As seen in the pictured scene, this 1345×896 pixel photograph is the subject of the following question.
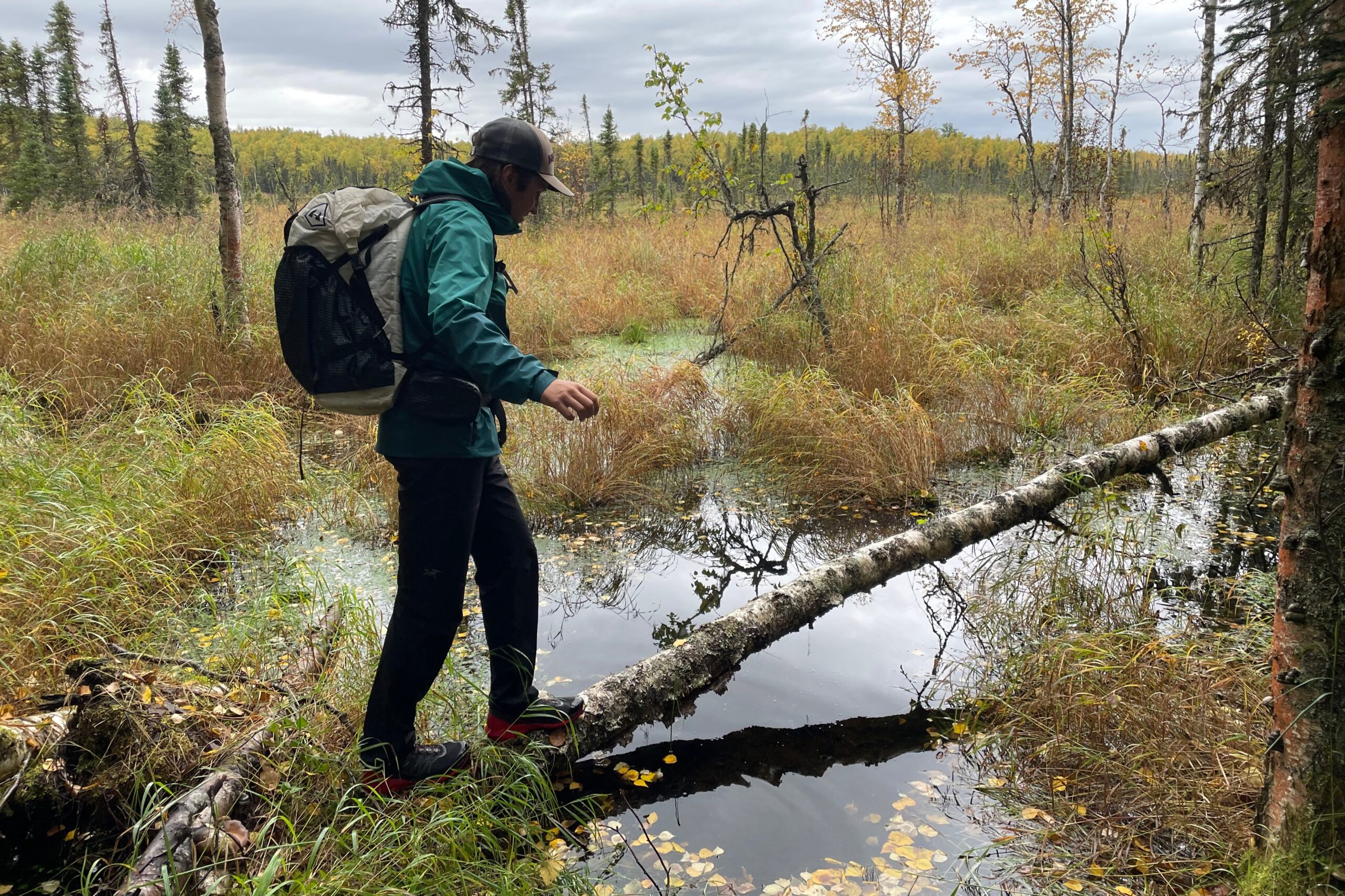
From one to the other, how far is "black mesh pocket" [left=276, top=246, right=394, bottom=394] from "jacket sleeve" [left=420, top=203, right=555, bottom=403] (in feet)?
0.61

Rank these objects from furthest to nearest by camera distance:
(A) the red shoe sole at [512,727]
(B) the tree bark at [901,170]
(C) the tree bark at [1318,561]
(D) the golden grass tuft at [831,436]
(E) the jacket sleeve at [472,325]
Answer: (B) the tree bark at [901,170]
(D) the golden grass tuft at [831,436]
(A) the red shoe sole at [512,727]
(E) the jacket sleeve at [472,325]
(C) the tree bark at [1318,561]

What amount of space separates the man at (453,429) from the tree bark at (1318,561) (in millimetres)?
1646

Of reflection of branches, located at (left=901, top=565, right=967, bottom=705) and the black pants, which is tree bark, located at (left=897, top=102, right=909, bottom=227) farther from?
the black pants

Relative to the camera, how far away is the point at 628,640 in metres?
3.49

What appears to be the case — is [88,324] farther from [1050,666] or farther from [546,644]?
[1050,666]

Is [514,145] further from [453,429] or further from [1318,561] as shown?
[1318,561]

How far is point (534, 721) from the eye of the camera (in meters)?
2.45

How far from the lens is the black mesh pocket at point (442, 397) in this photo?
6.31ft

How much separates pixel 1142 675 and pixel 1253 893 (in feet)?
2.91

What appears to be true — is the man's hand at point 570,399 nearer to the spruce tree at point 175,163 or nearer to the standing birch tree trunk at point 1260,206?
the standing birch tree trunk at point 1260,206

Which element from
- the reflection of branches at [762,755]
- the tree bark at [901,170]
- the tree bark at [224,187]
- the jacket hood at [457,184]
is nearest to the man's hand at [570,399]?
the jacket hood at [457,184]

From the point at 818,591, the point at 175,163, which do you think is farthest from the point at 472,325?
the point at 175,163

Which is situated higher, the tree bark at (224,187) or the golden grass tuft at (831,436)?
the tree bark at (224,187)

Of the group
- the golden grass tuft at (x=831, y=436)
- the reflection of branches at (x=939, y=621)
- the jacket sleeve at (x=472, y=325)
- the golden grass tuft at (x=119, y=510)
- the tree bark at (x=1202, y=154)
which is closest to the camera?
the jacket sleeve at (x=472, y=325)
